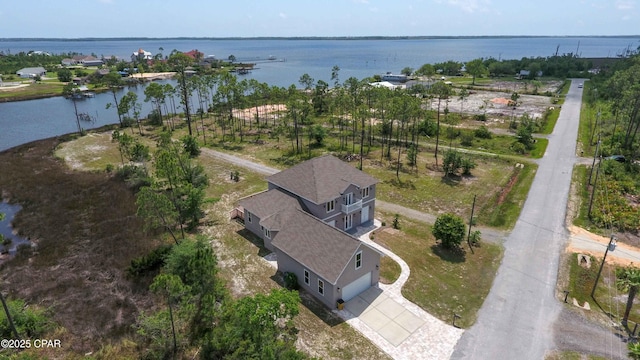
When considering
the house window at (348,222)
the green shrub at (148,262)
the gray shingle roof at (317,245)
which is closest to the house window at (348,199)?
the house window at (348,222)

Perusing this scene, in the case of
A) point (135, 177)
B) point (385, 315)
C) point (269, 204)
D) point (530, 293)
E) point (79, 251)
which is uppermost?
point (269, 204)

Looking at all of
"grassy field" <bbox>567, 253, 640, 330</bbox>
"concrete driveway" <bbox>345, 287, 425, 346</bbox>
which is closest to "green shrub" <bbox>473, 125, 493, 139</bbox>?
"grassy field" <bbox>567, 253, 640, 330</bbox>

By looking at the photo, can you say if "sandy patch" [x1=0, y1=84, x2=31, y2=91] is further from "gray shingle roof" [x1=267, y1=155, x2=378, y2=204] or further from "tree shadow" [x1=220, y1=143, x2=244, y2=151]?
"gray shingle roof" [x1=267, y1=155, x2=378, y2=204]

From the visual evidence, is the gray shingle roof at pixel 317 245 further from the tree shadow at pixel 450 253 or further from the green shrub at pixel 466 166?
the green shrub at pixel 466 166

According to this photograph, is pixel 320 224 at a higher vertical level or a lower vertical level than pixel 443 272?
higher

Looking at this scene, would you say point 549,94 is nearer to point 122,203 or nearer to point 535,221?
point 535,221

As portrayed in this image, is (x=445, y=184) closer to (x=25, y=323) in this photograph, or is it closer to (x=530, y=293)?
(x=530, y=293)

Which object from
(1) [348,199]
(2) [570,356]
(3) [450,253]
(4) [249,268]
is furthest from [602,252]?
(4) [249,268]
